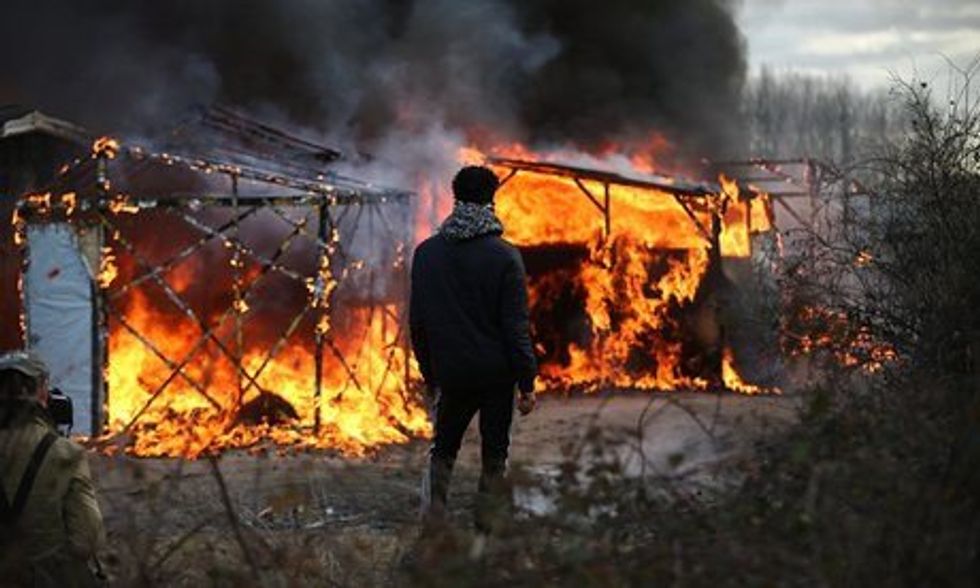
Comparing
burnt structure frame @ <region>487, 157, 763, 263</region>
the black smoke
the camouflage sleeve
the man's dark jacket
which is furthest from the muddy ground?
the black smoke

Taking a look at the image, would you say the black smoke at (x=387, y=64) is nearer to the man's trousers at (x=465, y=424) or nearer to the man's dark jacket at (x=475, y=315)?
the man's dark jacket at (x=475, y=315)

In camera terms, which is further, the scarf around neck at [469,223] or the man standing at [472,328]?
the scarf around neck at [469,223]

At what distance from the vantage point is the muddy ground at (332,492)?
360cm

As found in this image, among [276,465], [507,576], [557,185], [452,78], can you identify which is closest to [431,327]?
[507,576]

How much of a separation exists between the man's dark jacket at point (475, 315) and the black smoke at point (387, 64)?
10039mm

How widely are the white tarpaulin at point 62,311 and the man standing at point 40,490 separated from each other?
7542 millimetres

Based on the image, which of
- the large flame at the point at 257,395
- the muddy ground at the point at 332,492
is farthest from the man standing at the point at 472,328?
the large flame at the point at 257,395

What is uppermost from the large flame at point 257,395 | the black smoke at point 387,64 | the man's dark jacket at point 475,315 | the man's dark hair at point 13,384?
the black smoke at point 387,64

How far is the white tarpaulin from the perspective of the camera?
11859 millimetres

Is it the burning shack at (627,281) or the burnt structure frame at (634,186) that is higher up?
the burnt structure frame at (634,186)

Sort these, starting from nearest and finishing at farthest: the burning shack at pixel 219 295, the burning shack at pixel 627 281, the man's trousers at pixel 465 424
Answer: the man's trousers at pixel 465 424 < the burning shack at pixel 219 295 < the burning shack at pixel 627 281

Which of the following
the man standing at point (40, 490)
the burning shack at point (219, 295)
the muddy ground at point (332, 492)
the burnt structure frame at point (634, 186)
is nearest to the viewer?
the muddy ground at point (332, 492)

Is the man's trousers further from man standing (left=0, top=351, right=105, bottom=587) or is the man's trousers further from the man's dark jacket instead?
man standing (left=0, top=351, right=105, bottom=587)

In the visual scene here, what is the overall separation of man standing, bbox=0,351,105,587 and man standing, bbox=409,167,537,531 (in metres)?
1.83
